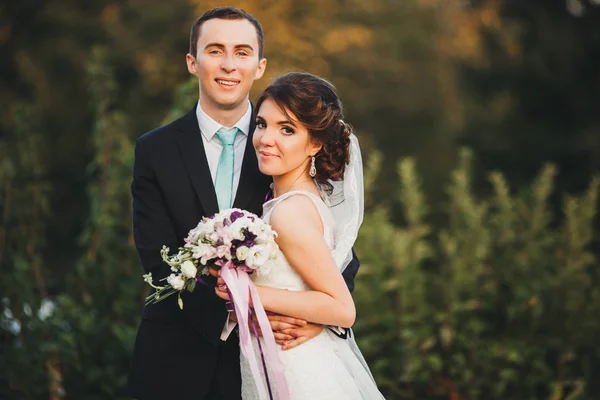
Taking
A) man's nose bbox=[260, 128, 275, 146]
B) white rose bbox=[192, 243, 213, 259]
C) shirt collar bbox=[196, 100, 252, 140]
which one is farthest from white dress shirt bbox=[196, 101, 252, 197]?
white rose bbox=[192, 243, 213, 259]

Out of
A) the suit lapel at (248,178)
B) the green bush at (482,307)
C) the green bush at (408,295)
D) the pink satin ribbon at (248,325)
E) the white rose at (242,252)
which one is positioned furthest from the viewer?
the green bush at (482,307)

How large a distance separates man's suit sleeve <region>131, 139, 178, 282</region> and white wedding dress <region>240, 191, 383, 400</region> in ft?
1.58

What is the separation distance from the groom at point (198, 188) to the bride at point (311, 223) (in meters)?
0.22

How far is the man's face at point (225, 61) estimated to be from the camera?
3.69 meters

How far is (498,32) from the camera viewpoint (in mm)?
17750

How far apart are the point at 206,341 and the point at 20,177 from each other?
2.59m

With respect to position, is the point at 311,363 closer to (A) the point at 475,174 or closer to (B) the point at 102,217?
(B) the point at 102,217

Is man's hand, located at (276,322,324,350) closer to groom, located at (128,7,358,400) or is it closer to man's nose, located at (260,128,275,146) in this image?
groom, located at (128,7,358,400)

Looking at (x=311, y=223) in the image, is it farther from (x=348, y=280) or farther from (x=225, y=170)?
(x=225, y=170)

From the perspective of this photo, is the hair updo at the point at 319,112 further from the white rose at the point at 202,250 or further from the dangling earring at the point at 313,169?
the white rose at the point at 202,250

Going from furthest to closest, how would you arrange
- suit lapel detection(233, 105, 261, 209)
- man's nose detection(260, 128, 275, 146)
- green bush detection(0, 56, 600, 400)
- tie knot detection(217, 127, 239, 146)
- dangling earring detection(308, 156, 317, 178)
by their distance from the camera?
1. green bush detection(0, 56, 600, 400)
2. tie knot detection(217, 127, 239, 146)
3. suit lapel detection(233, 105, 261, 209)
4. dangling earring detection(308, 156, 317, 178)
5. man's nose detection(260, 128, 275, 146)

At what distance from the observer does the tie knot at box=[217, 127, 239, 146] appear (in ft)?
12.4

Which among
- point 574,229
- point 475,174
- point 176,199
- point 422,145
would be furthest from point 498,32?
point 176,199

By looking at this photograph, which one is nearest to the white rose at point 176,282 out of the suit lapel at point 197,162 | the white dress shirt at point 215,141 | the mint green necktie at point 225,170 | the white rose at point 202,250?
the white rose at point 202,250
